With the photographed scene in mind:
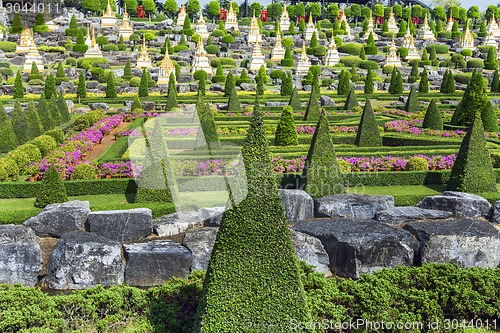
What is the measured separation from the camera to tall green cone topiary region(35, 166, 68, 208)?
47.7 ft

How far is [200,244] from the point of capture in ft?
39.5

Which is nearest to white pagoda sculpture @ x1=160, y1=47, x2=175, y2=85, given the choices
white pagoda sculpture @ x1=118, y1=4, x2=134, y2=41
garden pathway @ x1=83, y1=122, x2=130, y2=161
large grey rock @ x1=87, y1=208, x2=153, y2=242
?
garden pathway @ x1=83, y1=122, x2=130, y2=161

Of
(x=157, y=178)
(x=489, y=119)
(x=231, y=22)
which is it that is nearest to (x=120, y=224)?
(x=157, y=178)

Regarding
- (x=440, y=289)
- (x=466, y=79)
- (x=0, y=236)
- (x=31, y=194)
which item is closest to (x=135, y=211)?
(x=0, y=236)

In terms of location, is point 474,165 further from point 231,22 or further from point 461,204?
point 231,22

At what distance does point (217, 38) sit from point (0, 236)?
190 ft

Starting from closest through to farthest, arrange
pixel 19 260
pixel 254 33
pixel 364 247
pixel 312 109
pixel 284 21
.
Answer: pixel 19 260 → pixel 364 247 → pixel 312 109 → pixel 254 33 → pixel 284 21

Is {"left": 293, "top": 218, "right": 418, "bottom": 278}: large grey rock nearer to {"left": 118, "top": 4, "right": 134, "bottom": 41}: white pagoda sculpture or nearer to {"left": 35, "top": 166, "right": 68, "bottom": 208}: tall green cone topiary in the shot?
{"left": 35, "top": 166, "right": 68, "bottom": 208}: tall green cone topiary

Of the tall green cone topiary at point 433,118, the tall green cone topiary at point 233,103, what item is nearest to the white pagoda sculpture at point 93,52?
the tall green cone topiary at point 233,103

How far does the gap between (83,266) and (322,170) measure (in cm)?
664

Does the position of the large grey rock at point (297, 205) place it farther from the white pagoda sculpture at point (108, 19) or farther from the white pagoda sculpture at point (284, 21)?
the white pagoda sculpture at point (284, 21)

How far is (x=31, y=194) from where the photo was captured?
16281 mm

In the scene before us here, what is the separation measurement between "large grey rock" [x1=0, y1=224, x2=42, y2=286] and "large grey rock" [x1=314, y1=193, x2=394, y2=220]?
6.31m

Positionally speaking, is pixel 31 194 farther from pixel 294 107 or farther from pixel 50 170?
pixel 294 107
